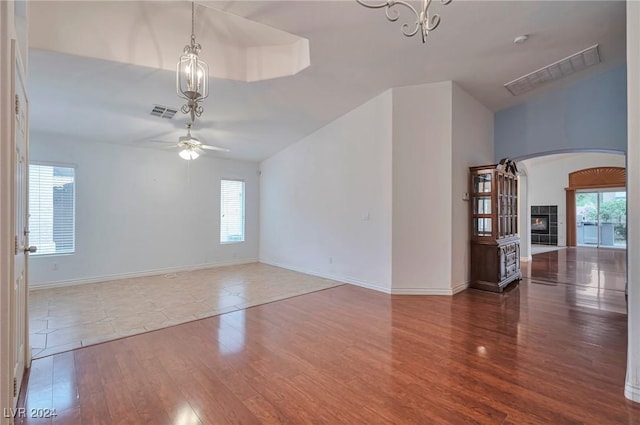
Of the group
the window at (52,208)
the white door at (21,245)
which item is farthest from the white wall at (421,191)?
the window at (52,208)

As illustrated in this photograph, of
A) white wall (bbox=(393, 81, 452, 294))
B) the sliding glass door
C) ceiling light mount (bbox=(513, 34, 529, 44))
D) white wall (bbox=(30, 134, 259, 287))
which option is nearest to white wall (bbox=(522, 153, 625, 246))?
the sliding glass door

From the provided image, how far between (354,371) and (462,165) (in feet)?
12.7

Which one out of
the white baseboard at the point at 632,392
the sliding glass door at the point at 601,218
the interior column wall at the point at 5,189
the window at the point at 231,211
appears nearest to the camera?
the interior column wall at the point at 5,189

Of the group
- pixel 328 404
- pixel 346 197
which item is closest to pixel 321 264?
pixel 346 197

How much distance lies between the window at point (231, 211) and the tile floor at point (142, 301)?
1.26 meters

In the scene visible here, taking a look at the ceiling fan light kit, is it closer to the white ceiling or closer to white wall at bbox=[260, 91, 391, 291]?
the white ceiling

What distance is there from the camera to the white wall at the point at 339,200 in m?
4.91

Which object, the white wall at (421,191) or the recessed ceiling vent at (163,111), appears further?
the white wall at (421,191)

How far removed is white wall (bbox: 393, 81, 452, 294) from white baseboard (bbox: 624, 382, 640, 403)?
2.54 m

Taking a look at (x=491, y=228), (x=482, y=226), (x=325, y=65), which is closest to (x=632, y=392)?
(x=491, y=228)

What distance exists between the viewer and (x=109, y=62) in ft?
10.9

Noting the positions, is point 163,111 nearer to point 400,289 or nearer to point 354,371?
point 354,371

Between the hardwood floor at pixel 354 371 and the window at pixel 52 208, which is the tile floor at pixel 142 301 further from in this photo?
the window at pixel 52 208

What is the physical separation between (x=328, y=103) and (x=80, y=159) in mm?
4660
